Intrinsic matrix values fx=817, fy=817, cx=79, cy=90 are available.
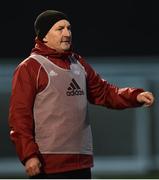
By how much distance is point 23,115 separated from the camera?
4234 millimetres

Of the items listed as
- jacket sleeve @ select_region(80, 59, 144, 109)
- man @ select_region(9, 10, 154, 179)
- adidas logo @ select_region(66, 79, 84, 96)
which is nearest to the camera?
man @ select_region(9, 10, 154, 179)

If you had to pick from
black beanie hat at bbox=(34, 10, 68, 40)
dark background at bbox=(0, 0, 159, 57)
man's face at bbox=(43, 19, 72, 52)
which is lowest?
dark background at bbox=(0, 0, 159, 57)

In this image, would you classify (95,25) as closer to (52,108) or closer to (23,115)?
(52,108)

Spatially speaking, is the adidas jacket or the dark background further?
the dark background

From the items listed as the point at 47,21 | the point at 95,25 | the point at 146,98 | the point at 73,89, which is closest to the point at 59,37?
the point at 47,21

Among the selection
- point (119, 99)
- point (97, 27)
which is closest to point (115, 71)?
point (97, 27)

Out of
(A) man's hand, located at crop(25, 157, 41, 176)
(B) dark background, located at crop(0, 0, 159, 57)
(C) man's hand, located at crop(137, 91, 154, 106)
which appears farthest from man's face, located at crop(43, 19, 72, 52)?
(B) dark background, located at crop(0, 0, 159, 57)

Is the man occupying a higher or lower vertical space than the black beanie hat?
lower

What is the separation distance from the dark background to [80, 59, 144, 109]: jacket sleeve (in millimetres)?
5174

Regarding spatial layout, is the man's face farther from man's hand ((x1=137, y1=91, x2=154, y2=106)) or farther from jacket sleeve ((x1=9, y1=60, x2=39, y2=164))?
man's hand ((x1=137, y1=91, x2=154, y2=106))

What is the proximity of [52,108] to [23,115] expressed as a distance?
0.58 ft

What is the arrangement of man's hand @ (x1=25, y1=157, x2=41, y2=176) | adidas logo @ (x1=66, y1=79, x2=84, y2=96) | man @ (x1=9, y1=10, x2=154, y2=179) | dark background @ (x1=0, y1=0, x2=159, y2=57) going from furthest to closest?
dark background @ (x1=0, y1=0, x2=159, y2=57)
adidas logo @ (x1=66, y1=79, x2=84, y2=96)
man @ (x1=9, y1=10, x2=154, y2=179)
man's hand @ (x1=25, y1=157, x2=41, y2=176)

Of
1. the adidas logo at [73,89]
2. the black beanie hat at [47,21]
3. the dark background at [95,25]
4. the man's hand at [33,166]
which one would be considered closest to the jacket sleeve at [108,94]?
the adidas logo at [73,89]

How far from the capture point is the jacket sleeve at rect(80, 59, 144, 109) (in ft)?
15.1
